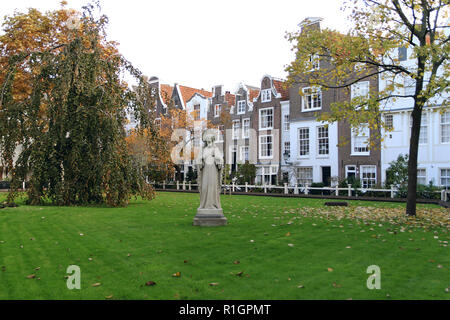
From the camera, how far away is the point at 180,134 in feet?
153

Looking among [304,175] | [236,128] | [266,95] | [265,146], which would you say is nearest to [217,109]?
[236,128]

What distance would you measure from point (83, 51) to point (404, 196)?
22200 millimetres

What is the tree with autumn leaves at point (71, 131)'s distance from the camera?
60.6 ft

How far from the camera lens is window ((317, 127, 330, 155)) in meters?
38.0

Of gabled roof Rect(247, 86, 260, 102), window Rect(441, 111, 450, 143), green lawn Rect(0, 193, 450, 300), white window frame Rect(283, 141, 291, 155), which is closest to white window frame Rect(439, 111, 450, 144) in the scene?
window Rect(441, 111, 450, 143)

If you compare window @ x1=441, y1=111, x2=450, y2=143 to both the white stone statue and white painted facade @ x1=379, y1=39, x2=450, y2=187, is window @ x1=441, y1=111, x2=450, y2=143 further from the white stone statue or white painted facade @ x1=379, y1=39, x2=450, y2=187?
the white stone statue

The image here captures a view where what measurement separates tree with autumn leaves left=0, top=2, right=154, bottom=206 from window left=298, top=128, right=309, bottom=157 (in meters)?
22.4

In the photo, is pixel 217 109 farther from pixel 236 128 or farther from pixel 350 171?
pixel 350 171

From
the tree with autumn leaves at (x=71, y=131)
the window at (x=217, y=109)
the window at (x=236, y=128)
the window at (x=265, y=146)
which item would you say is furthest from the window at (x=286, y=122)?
the tree with autumn leaves at (x=71, y=131)

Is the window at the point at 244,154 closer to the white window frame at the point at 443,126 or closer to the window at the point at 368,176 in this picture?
the window at the point at 368,176

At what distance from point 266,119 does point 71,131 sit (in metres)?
27.7

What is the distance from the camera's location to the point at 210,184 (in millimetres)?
12164

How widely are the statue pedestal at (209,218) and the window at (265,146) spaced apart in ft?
103
